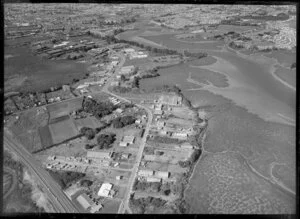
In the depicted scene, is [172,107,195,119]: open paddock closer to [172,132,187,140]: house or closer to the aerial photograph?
the aerial photograph

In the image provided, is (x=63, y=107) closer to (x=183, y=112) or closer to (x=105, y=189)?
(x=183, y=112)

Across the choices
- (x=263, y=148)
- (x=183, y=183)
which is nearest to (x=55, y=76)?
(x=183, y=183)

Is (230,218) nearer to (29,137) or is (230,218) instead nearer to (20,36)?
(29,137)

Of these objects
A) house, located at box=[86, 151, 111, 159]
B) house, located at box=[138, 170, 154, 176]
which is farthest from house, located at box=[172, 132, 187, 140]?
house, located at box=[86, 151, 111, 159]

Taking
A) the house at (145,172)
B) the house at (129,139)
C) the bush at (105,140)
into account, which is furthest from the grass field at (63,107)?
the house at (145,172)

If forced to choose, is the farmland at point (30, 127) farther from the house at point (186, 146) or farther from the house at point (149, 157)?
the house at point (186, 146)

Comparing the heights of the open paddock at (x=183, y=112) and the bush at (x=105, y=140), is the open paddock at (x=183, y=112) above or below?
above
